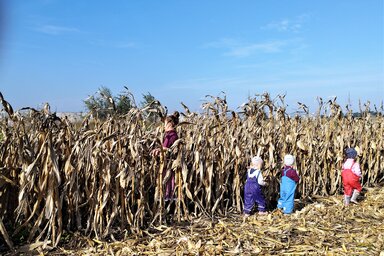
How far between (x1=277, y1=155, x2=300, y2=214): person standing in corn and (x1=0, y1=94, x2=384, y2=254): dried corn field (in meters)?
0.23

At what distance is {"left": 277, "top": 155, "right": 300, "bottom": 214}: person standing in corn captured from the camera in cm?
550

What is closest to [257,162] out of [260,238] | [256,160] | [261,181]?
[256,160]

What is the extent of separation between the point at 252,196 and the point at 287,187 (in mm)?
584

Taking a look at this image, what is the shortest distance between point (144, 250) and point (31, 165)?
1.42 m

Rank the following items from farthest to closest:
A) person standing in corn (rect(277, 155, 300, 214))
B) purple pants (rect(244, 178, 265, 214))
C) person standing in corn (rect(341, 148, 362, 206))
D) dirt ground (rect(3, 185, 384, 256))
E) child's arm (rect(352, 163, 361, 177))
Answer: child's arm (rect(352, 163, 361, 177)) < person standing in corn (rect(341, 148, 362, 206)) < person standing in corn (rect(277, 155, 300, 214)) < purple pants (rect(244, 178, 265, 214)) < dirt ground (rect(3, 185, 384, 256))

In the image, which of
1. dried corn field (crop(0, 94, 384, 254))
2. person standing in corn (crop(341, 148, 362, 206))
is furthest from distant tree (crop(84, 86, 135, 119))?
person standing in corn (crop(341, 148, 362, 206))

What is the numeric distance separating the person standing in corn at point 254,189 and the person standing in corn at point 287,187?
1.04 ft

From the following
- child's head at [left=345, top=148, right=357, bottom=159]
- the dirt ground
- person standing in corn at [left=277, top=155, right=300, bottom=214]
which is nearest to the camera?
the dirt ground

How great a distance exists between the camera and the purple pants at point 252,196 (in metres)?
5.34

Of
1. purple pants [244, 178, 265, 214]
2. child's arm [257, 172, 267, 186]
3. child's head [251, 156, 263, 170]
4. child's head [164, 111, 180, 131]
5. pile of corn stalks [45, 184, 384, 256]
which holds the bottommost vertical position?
pile of corn stalks [45, 184, 384, 256]

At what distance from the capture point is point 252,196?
535 cm

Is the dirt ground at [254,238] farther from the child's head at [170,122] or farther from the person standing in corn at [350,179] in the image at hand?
the child's head at [170,122]

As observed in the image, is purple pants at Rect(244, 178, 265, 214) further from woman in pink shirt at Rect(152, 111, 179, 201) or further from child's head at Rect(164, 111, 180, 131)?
child's head at Rect(164, 111, 180, 131)

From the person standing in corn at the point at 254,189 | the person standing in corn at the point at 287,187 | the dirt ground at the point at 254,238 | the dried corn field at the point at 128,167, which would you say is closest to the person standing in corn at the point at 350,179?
the dried corn field at the point at 128,167
